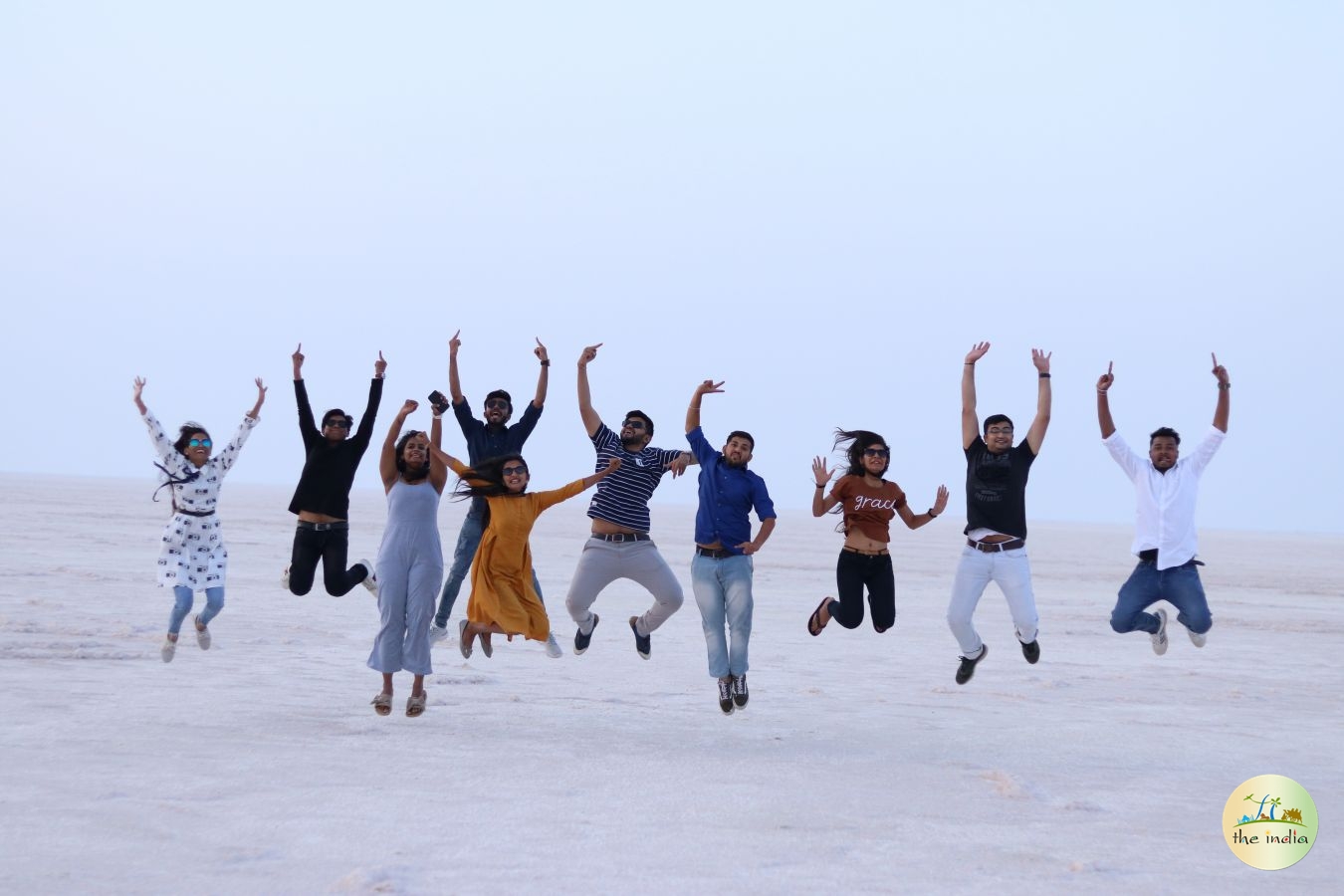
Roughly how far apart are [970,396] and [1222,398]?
86.6 inches

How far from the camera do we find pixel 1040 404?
1016 centimetres

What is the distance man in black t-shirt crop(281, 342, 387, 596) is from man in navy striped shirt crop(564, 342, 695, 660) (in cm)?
221

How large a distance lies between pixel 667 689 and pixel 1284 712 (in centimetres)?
582

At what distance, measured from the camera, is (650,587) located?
35.1 feet

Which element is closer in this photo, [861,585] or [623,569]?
[623,569]

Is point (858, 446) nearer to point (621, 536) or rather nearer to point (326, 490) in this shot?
point (621, 536)

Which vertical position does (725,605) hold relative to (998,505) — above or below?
below

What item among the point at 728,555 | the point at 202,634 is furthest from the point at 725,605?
the point at 202,634

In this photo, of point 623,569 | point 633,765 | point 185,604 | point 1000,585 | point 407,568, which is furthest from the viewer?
point 185,604

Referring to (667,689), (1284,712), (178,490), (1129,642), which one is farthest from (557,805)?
(1129,642)

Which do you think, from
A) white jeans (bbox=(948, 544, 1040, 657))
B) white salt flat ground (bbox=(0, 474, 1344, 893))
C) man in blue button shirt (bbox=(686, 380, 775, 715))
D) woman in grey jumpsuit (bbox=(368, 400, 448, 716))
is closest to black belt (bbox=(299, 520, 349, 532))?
white salt flat ground (bbox=(0, 474, 1344, 893))

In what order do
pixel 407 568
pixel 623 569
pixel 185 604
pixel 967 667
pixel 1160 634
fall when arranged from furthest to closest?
pixel 1160 634 → pixel 185 604 → pixel 623 569 → pixel 967 667 → pixel 407 568

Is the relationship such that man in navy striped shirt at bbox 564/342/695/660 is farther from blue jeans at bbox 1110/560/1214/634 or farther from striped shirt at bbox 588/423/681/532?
blue jeans at bbox 1110/560/1214/634

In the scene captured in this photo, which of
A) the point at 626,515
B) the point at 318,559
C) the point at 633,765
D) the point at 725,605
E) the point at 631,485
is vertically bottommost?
the point at 633,765
